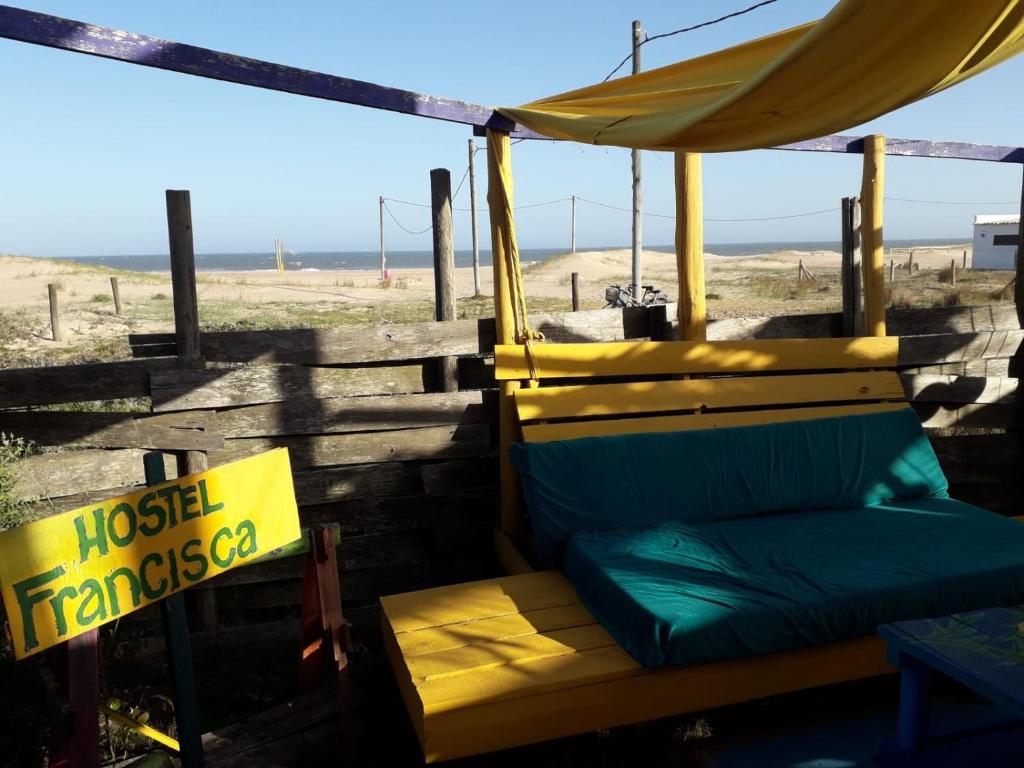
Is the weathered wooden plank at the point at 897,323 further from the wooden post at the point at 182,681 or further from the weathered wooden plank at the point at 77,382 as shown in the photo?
the wooden post at the point at 182,681

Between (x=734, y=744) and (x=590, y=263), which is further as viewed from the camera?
(x=590, y=263)

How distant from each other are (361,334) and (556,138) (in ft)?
4.39

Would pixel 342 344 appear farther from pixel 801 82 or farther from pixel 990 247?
pixel 990 247

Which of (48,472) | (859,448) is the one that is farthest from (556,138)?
(48,472)

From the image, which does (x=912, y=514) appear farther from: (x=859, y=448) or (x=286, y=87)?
(x=286, y=87)

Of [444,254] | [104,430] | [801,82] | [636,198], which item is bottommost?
[104,430]

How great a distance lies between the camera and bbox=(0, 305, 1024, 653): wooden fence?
3.62m

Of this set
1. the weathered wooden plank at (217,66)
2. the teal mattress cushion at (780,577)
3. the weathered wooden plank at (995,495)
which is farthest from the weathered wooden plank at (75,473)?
the weathered wooden plank at (995,495)

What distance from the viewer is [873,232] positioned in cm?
486

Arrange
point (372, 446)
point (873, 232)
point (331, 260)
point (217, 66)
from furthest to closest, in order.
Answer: point (331, 260) < point (873, 232) < point (372, 446) < point (217, 66)

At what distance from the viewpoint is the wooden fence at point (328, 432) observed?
362 cm

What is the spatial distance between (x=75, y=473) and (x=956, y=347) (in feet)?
15.9

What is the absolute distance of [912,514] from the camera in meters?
4.04

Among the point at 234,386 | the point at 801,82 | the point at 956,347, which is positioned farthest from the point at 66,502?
the point at 956,347
